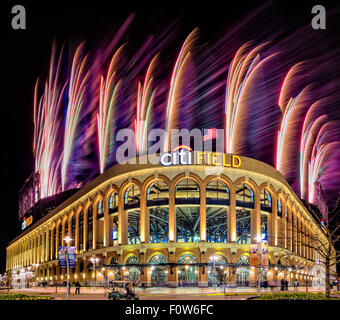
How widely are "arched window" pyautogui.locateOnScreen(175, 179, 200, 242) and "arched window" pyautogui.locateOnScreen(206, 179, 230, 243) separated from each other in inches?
80.6

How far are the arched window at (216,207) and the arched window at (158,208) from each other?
7.10 m

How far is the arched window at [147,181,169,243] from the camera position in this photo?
72.8 metres

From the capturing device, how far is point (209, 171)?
2832 inches

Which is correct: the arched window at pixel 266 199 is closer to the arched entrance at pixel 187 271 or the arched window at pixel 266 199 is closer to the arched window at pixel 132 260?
the arched entrance at pixel 187 271

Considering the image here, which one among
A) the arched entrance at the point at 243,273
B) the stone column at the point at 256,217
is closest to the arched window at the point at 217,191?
the stone column at the point at 256,217

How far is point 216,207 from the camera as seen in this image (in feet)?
252

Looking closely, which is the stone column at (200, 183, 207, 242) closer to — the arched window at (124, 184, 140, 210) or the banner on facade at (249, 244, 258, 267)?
the arched window at (124, 184, 140, 210)

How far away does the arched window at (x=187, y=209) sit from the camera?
71.8m

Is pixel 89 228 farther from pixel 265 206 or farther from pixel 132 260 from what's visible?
pixel 265 206

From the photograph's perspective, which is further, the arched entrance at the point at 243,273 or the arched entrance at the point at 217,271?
the arched entrance at the point at 243,273

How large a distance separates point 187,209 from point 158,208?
17.1 ft

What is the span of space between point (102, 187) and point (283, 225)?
34.1m

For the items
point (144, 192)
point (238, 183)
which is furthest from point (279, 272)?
point (144, 192)

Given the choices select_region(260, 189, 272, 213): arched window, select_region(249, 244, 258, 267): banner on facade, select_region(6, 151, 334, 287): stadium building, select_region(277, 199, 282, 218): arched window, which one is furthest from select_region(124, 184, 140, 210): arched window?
select_region(249, 244, 258, 267): banner on facade
